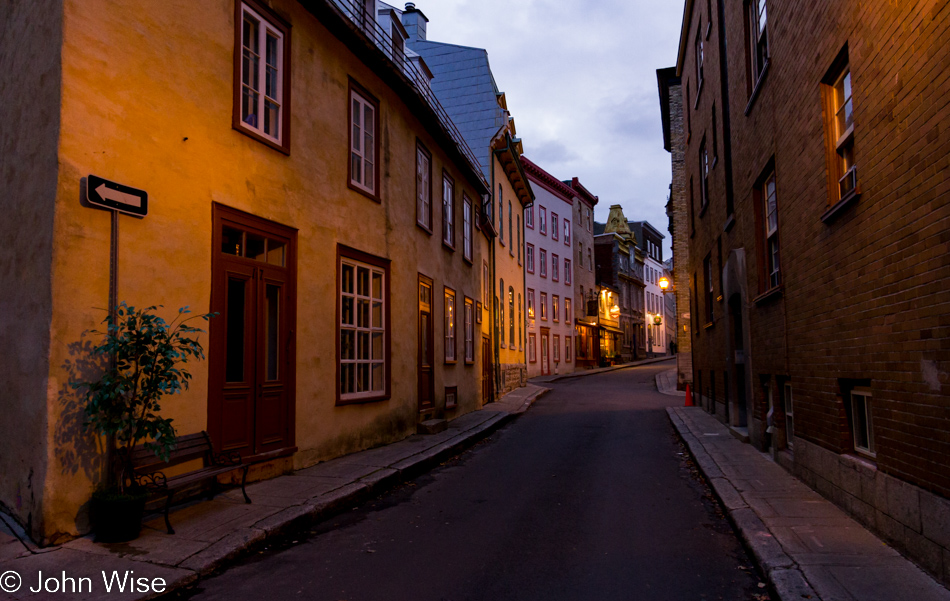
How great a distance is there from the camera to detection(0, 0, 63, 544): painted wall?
5527 mm

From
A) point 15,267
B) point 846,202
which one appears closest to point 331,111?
point 15,267

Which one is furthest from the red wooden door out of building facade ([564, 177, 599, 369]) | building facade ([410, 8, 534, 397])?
building facade ([564, 177, 599, 369])

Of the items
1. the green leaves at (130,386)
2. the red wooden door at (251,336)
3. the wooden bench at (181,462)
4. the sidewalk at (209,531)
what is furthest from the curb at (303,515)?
the red wooden door at (251,336)

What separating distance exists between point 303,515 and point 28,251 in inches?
135

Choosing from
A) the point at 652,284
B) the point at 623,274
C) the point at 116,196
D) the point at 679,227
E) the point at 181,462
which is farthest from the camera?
the point at 652,284

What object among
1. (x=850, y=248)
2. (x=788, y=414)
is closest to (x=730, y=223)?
(x=788, y=414)

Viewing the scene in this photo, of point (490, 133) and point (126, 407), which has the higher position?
point (490, 133)

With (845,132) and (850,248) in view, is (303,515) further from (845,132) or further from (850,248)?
(845,132)

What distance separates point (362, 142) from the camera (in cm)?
1118

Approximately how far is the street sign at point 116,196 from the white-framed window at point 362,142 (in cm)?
451

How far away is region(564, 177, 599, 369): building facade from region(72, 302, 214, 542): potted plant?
39.8m

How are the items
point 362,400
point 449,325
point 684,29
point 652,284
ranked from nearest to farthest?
point 362,400 < point 449,325 < point 684,29 < point 652,284

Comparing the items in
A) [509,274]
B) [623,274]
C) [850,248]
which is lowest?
[850,248]

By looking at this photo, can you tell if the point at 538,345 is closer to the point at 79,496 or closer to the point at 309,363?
the point at 309,363
